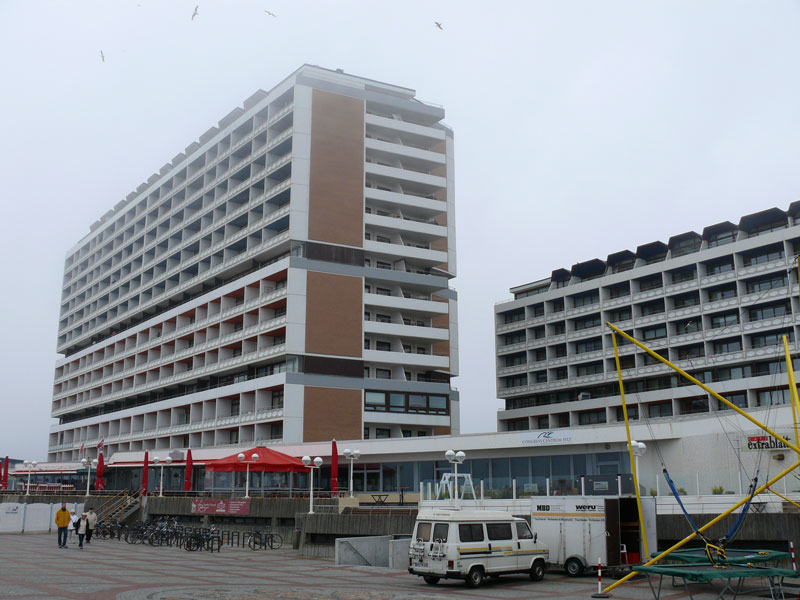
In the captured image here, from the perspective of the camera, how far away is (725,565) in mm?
21750

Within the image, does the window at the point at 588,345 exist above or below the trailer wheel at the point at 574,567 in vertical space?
above

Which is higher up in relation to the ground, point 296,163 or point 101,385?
point 296,163

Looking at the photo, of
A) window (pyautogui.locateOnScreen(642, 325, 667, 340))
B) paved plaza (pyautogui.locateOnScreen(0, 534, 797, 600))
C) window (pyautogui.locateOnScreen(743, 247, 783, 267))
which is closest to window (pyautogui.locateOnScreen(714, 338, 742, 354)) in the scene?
window (pyautogui.locateOnScreen(642, 325, 667, 340))

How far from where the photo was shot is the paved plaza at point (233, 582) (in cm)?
2248

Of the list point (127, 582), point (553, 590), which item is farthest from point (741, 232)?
point (127, 582)

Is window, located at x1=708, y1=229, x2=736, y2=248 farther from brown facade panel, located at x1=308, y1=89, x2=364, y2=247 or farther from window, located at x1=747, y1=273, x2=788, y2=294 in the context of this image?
brown facade panel, located at x1=308, y1=89, x2=364, y2=247

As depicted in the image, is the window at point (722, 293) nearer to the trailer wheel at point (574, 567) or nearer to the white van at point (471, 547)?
the trailer wheel at point (574, 567)

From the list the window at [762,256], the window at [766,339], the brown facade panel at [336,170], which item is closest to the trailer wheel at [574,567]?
the brown facade panel at [336,170]

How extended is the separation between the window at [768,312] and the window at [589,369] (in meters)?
19.1

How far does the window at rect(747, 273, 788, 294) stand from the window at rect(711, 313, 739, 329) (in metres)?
2.96

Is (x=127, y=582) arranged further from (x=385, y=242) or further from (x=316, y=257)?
(x=385, y=242)

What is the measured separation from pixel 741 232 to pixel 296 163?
43.4 m

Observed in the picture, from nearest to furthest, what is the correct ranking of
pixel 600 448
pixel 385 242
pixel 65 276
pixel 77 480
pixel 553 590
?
pixel 553 590 → pixel 600 448 → pixel 385 242 → pixel 77 480 → pixel 65 276

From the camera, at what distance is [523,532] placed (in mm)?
27641
